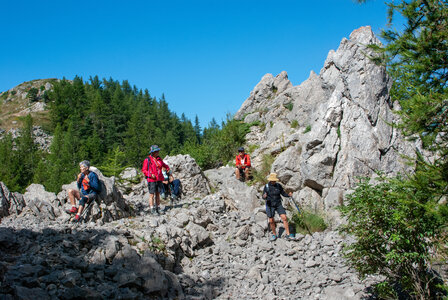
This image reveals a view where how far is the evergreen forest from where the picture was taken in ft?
67.2

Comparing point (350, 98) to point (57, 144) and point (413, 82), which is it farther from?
point (57, 144)

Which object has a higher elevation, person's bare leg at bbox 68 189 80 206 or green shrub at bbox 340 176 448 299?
person's bare leg at bbox 68 189 80 206

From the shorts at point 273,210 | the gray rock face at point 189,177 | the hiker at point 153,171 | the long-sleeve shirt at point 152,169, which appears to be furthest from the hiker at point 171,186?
the shorts at point 273,210

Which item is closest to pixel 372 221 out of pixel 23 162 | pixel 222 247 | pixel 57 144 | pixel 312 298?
pixel 312 298

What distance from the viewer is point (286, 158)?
14.4 meters

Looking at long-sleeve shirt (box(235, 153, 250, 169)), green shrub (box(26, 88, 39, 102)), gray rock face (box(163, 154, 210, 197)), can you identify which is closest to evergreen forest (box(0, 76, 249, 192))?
gray rock face (box(163, 154, 210, 197))

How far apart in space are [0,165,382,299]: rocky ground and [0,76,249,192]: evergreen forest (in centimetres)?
756

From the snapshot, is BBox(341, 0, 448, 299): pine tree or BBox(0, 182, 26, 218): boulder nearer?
BBox(341, 0, 448, 299): pine tree

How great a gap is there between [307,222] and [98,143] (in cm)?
5635

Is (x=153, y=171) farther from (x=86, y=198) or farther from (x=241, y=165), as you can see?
(x=241, y=165)

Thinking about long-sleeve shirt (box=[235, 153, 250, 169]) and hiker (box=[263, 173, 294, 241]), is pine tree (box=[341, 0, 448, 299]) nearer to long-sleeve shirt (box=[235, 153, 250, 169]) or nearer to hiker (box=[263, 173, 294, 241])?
hiker (box=[263, 173, 294, 241])

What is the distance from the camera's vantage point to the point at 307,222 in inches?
418

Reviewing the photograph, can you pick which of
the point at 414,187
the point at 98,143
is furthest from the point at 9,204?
the point at 98,143

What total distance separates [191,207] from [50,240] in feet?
18.4
